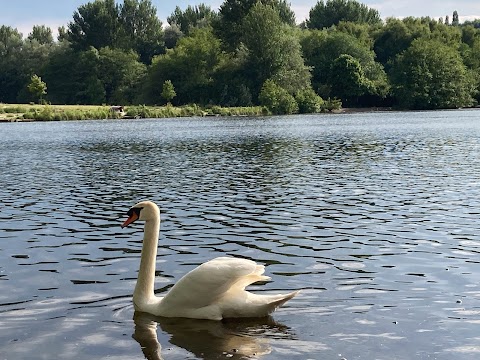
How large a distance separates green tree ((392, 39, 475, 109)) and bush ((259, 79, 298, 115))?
20495mm

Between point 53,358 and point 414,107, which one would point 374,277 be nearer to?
point 53,358

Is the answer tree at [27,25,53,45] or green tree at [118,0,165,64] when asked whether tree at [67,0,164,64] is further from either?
tree at [27,25,53,45]

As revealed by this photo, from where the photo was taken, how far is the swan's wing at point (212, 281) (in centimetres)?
911

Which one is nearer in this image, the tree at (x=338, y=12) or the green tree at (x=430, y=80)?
the green tree at (x=430, y=80)

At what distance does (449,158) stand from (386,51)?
121 metres

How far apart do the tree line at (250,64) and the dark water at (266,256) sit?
88626mm

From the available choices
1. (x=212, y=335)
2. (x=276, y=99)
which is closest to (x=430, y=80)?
(x=276, y=99)

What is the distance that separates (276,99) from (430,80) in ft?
92.4

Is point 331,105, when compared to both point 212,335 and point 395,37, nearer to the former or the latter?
point 395,37

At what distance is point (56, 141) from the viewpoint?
187 feet

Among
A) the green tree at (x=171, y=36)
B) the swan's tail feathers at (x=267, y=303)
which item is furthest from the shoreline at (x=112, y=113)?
the swan's tail feathers at (x=267, y=303)

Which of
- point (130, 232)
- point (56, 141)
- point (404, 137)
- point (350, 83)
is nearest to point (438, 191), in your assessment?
point (130, 232)

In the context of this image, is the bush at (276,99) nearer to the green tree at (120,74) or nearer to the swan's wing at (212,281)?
the green tree at (120,74)

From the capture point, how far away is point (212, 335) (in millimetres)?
9148
